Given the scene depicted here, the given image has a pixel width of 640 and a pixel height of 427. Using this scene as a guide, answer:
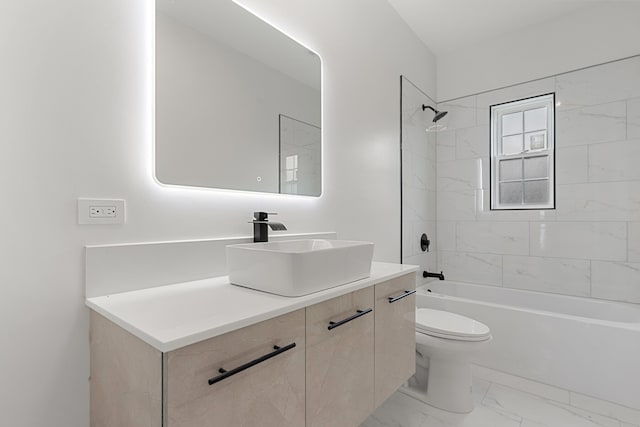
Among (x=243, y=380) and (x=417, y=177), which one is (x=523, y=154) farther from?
(x=243, y=380)

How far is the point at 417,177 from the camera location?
9.73ft

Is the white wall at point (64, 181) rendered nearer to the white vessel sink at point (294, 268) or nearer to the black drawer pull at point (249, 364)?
the white vessel sink at point (294, 268)

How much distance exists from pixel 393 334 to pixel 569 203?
2241mm

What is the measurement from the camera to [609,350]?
6.47 ft

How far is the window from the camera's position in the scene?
9.24 feet

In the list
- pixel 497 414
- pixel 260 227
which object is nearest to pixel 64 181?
pixel 260 227

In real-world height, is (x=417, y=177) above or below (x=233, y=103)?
below

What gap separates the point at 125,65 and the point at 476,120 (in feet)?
9.93

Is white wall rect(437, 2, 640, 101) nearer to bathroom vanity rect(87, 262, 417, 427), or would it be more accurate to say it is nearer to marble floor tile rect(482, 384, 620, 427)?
marble floor tile rect(482, 384, 620, 427)

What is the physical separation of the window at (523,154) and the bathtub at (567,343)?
895mm

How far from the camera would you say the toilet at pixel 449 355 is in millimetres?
1810

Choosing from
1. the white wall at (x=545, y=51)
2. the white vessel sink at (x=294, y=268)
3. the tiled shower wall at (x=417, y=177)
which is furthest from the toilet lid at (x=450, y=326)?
the white wall at (x=545, y=51)

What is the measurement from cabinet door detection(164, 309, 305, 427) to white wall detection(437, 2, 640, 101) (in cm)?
312

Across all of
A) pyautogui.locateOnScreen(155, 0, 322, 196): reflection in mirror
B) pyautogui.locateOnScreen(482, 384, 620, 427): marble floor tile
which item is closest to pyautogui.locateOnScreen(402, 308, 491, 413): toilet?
pyautogui.locateOnScreen(482, 384, 620, 427): marble floor tile
